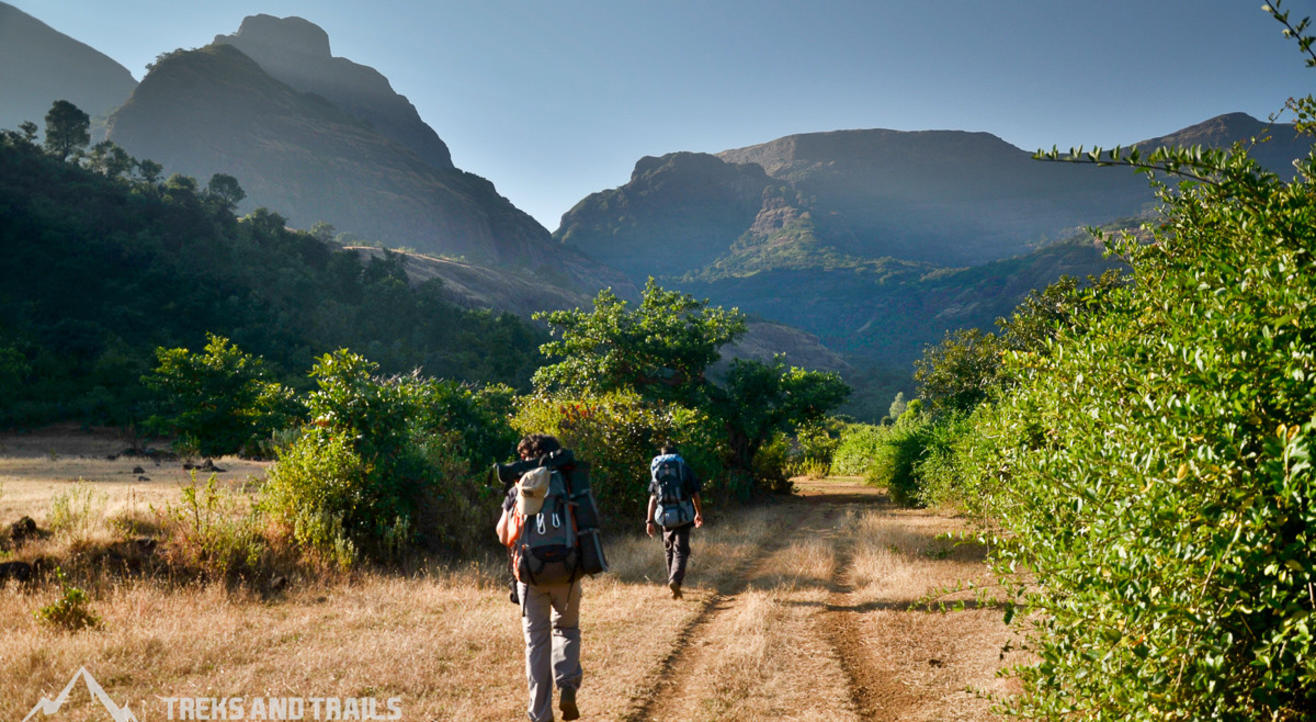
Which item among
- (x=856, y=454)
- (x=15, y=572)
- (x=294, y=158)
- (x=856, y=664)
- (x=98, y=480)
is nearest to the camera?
(x=856, y=664)

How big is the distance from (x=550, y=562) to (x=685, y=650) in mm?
2606

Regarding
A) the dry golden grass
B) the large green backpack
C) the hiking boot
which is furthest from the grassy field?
the large green backpack

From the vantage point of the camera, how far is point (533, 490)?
4945 mm

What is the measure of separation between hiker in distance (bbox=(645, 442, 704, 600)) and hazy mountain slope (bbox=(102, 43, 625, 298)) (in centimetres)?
14237

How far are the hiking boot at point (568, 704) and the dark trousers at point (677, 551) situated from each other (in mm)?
4173

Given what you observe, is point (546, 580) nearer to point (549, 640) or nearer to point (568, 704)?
point (549, 640)

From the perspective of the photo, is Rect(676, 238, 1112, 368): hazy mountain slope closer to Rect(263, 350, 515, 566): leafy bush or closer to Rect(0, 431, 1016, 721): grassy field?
Rect(263, 350, 515, 566): leafy bush

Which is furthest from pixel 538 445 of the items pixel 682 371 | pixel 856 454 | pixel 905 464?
pixel 856 454

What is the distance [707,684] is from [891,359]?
148m

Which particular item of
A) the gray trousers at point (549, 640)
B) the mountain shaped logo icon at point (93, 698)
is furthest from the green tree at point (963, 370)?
the mountain shaped logo icon at point (93, 698)

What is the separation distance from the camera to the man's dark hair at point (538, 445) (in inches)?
210

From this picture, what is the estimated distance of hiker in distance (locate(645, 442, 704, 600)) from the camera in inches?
358

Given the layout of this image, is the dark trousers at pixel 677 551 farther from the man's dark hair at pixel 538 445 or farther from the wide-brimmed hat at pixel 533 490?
the wide-brimmed hat at pixel 533 490

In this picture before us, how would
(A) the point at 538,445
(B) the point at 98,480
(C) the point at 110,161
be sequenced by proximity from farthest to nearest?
1. (C) the point at 110,161
2. (B) the point at 98,480
3. (A) the point at 538,445
